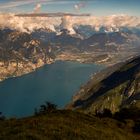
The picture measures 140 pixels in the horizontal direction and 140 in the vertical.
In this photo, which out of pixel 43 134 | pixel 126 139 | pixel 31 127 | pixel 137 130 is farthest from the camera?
pixel 137 130

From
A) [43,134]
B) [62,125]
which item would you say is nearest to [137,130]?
[62,125]

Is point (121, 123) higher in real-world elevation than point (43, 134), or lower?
lower

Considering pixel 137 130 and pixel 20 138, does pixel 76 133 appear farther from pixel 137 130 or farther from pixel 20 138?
pixel 137 130

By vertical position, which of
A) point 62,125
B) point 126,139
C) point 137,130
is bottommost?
point 137,130

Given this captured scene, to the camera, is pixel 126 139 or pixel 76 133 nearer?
pixel 76 133

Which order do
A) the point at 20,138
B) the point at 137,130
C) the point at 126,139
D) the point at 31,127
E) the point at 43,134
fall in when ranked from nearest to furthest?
the point at 20,138 → the point at 43,134 → the point at 31,127 → the point at 126,139 → the point at 137,130

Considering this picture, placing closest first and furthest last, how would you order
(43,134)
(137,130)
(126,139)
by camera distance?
(43,134) → (126,139) → (137,130)

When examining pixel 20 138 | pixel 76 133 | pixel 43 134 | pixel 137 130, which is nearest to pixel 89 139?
pixel 76 133

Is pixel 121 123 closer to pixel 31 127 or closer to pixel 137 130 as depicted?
pixel 137 130

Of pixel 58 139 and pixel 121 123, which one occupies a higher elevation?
pixel 58 139
